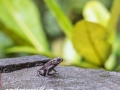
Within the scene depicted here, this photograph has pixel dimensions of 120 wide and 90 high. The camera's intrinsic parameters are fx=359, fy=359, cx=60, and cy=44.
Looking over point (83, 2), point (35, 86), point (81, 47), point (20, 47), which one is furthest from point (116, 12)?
point (83, 2)

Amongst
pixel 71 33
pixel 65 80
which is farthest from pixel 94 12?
pixel 65 80

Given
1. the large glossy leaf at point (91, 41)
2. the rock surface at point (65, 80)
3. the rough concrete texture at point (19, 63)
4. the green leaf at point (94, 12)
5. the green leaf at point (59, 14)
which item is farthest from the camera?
the green leaf at point (94, 12)

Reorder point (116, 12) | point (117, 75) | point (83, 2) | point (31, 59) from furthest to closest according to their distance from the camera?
point (83, 2), point (116, 12), point (31, 59), point (117, 75)

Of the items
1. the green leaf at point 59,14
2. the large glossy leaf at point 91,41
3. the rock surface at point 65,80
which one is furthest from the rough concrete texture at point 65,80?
the green leaf at point 59,14

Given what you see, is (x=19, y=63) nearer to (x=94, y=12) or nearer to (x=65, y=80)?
(x=65, y=80)

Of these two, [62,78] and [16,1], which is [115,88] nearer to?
[62,78]

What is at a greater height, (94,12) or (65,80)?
(94,12)

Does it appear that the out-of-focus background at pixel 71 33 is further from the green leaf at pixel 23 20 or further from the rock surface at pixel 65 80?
the rock surface at pixel 65 80
